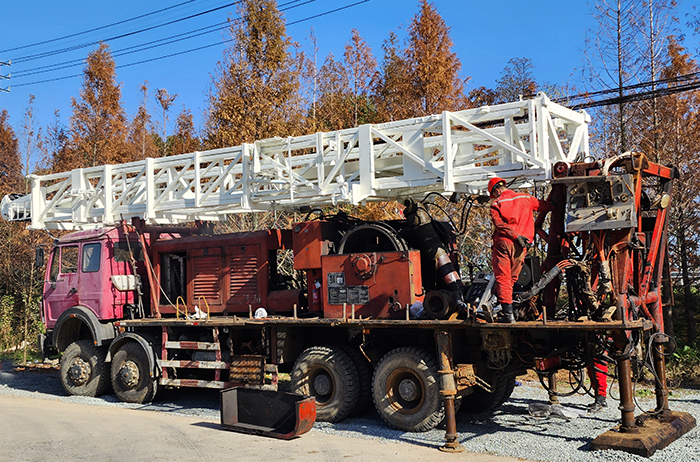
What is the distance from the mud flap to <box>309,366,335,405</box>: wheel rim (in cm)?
98

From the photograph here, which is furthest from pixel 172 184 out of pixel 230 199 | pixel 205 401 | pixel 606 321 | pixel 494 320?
pixel 606 321

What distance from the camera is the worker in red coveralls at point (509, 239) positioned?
28.3ft

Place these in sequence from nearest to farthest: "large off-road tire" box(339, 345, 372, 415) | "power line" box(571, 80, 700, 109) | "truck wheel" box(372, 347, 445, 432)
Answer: "truck wheel" box(372, 347, 445, 432) < "large off-road tire" box(339, 345, 372, 415) < "power line" box(571, 80, 700, 109)

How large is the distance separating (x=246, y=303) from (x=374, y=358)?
303cm

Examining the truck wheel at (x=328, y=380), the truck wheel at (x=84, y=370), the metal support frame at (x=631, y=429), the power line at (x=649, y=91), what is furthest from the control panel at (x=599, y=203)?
the truck wheel at (x=84, y=370)

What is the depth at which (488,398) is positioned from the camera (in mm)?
10922

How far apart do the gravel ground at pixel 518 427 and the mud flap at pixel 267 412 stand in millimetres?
592

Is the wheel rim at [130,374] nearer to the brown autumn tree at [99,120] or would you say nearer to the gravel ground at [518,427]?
the gravel ground at [518,427]

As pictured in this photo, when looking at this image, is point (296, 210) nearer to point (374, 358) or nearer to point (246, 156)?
point (246, 156)

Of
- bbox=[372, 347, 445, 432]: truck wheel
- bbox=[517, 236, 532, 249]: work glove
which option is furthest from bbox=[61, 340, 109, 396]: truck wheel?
bbox=[517, 236, 532, 249]: work glove

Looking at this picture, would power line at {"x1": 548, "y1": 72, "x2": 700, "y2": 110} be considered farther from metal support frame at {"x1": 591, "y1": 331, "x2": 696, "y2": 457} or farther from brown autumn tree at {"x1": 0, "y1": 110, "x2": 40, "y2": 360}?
brown autumn tree at {"x1": 0, "y1": 110, "x2": 40, "y2": 360}

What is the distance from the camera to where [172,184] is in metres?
12.6

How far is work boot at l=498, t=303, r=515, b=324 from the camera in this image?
338 inches

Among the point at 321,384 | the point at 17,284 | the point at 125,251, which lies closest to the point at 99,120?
the point at 17,284
